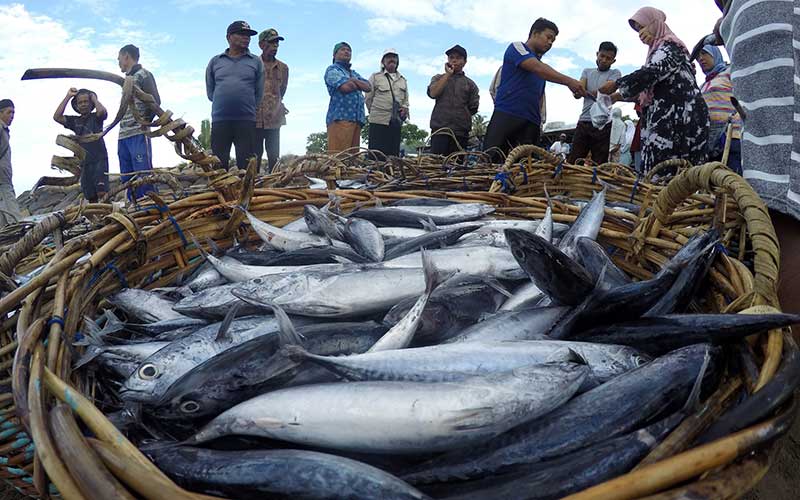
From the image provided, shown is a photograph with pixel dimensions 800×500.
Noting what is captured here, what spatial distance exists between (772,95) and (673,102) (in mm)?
2248

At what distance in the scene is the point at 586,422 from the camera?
89 cm

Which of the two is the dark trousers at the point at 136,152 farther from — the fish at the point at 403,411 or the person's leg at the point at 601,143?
the fish at the point at 403,411

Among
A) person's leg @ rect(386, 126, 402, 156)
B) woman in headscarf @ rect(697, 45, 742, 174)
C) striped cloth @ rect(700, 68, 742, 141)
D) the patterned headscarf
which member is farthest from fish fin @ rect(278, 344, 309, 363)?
person's leg @ rect(386, 126, 402, 156)

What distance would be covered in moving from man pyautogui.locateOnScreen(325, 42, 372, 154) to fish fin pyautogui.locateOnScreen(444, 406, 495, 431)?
5012 mm

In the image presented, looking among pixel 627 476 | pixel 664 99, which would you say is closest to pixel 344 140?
pixel 664 99

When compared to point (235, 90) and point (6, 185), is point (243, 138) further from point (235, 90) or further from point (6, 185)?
point (6, 185)

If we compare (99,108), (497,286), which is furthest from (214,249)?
(99,108)

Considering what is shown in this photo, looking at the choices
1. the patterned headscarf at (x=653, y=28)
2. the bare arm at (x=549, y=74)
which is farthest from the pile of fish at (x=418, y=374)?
the bare arm at (x=549, y=74)

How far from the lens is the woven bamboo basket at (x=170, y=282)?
2.30ft

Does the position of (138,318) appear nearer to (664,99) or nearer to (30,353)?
(30,353)

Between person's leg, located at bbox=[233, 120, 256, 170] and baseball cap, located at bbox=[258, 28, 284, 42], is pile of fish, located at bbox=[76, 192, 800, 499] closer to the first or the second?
person's leg, located at bbox=[233, 120, 256, 170]

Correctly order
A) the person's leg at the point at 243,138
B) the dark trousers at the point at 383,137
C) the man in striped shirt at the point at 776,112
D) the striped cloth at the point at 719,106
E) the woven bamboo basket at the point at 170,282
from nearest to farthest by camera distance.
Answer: the woven bamboo basket at the point at 170,282 < the man in striped shirt at the point at 776,112 < the striped cloth at the point at 719,106 < the person's leg at the point at 243,138 < the dark trousers at the point at 383,137

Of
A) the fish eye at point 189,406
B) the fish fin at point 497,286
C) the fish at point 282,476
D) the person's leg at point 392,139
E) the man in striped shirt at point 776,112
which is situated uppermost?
the person's leg at point 392,139

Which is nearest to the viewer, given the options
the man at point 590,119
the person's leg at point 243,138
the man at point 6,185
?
the person's leg at point 243,138
